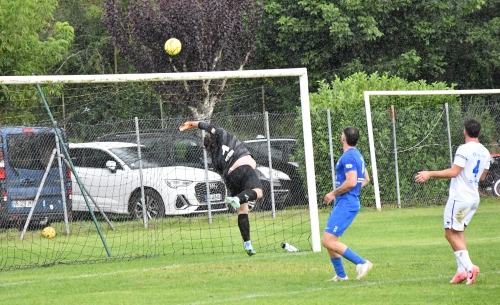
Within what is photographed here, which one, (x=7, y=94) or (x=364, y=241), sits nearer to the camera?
(x=364, y=241)

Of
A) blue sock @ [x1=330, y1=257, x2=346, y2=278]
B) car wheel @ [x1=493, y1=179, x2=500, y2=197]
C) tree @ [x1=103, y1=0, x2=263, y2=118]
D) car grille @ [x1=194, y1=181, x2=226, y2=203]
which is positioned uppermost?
tree @ [x1=103, y1=0, x2=263, y2=118]

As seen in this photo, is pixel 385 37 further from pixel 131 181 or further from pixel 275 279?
pixel 275 279

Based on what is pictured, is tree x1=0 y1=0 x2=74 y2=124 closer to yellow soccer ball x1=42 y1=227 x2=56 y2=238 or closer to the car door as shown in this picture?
the car door

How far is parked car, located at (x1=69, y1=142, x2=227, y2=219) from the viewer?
57.4ft

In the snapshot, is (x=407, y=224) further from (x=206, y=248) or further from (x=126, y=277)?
(x=126, y=277)

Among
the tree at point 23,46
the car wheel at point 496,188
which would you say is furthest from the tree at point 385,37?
Result: the tree at point 23,46

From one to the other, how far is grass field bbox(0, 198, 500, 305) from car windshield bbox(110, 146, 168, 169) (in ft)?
Result: 16.2

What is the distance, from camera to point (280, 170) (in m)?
20.2

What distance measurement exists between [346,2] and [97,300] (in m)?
24.0

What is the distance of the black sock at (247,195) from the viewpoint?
1202cm

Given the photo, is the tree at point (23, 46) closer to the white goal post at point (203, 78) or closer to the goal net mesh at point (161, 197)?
the goal net mesh at point (161, 197)

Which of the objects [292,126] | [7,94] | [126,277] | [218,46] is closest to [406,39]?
[218,46]

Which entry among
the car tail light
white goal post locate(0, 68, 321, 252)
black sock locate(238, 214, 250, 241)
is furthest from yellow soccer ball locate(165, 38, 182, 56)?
black sock locate(238, 214, 250, 241)

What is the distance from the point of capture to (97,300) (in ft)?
31.1
